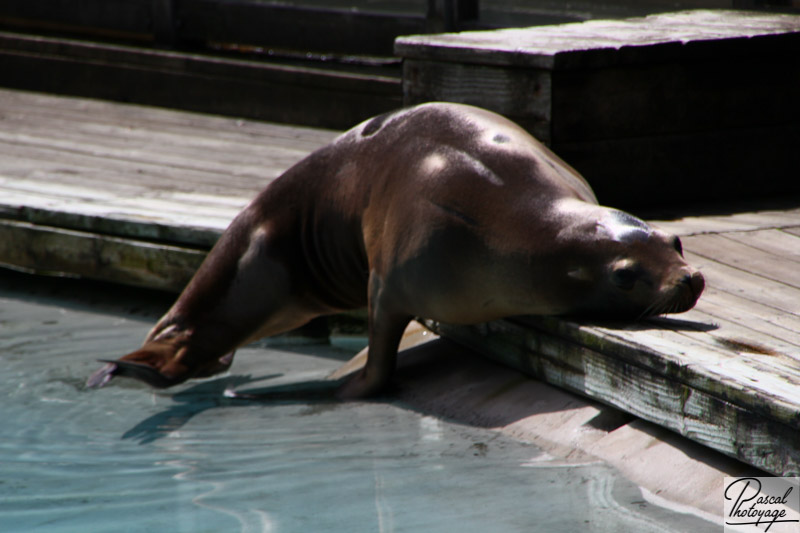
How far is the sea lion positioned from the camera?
323cm

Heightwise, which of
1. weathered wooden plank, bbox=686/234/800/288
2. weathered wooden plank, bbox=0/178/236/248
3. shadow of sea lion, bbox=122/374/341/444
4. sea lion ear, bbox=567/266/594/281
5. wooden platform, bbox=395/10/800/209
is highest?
wooden platform, bbox=395/10/800/209

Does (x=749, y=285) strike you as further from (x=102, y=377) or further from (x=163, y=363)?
(x=102, y=377)

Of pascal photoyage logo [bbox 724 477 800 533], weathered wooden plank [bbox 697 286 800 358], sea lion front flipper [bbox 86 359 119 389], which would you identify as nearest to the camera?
pascal photoyage logo [bbox 724 477 800 533]

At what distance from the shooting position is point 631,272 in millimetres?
3145

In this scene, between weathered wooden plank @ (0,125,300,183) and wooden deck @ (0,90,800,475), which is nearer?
wooden deck @ (0,90,800,475)

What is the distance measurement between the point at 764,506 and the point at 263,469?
1.22 meters

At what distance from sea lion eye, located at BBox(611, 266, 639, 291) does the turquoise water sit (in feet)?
1.52

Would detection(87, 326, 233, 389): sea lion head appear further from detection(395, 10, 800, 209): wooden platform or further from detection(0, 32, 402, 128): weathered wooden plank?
detection(0, 32, 402, 128): weathered wooden plank

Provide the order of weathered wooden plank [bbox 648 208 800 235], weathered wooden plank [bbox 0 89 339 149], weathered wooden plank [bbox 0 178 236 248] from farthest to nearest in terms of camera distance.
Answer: weathered wooden plank [bbox 0 89 339 149] → weathered wooden plank [bbox 0 178 236 248] → weathered wooden plank [bbox 648 208 800 235]

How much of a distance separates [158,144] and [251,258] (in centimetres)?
286

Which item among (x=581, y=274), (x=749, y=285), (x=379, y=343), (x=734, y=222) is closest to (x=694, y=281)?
(x=581, y=274)

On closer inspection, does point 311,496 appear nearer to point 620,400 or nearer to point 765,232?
point 620,400

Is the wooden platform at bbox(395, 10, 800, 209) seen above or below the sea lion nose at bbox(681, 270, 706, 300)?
above

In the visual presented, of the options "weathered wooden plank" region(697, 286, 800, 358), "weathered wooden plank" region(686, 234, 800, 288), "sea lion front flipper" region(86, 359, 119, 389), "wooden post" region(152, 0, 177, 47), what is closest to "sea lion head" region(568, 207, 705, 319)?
"weathered wooden plank" region(697, 286, 800, 358)
